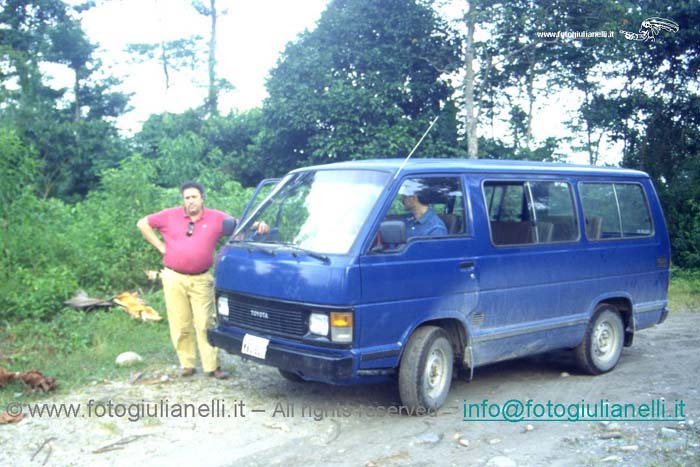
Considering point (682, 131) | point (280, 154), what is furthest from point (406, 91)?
point (682, 131)

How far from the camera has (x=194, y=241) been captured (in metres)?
6.57

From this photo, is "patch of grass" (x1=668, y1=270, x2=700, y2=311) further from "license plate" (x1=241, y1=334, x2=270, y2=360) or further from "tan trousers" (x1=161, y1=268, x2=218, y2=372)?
"license plate" (x1=241, y1=334, x2=270, y2=360)

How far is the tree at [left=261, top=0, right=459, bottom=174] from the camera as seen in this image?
1611 centimetres

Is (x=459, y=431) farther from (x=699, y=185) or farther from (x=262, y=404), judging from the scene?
(x=699, y=185)

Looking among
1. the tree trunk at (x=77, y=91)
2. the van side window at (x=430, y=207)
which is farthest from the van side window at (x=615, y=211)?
the tree trunk at (x=77, y=91)

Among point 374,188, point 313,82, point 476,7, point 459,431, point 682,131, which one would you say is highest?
point 476,7

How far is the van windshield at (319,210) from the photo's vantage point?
5566mm

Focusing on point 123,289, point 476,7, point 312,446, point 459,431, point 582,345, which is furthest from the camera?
point 476,7

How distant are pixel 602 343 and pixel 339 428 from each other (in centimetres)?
336

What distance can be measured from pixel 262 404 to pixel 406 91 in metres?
11.7

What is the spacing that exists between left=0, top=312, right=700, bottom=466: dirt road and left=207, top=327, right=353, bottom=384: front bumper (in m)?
0.47

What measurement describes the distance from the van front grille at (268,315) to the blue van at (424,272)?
0.04 ft

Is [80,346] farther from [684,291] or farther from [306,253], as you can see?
[684,291]

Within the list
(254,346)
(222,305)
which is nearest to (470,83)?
(222,305)
